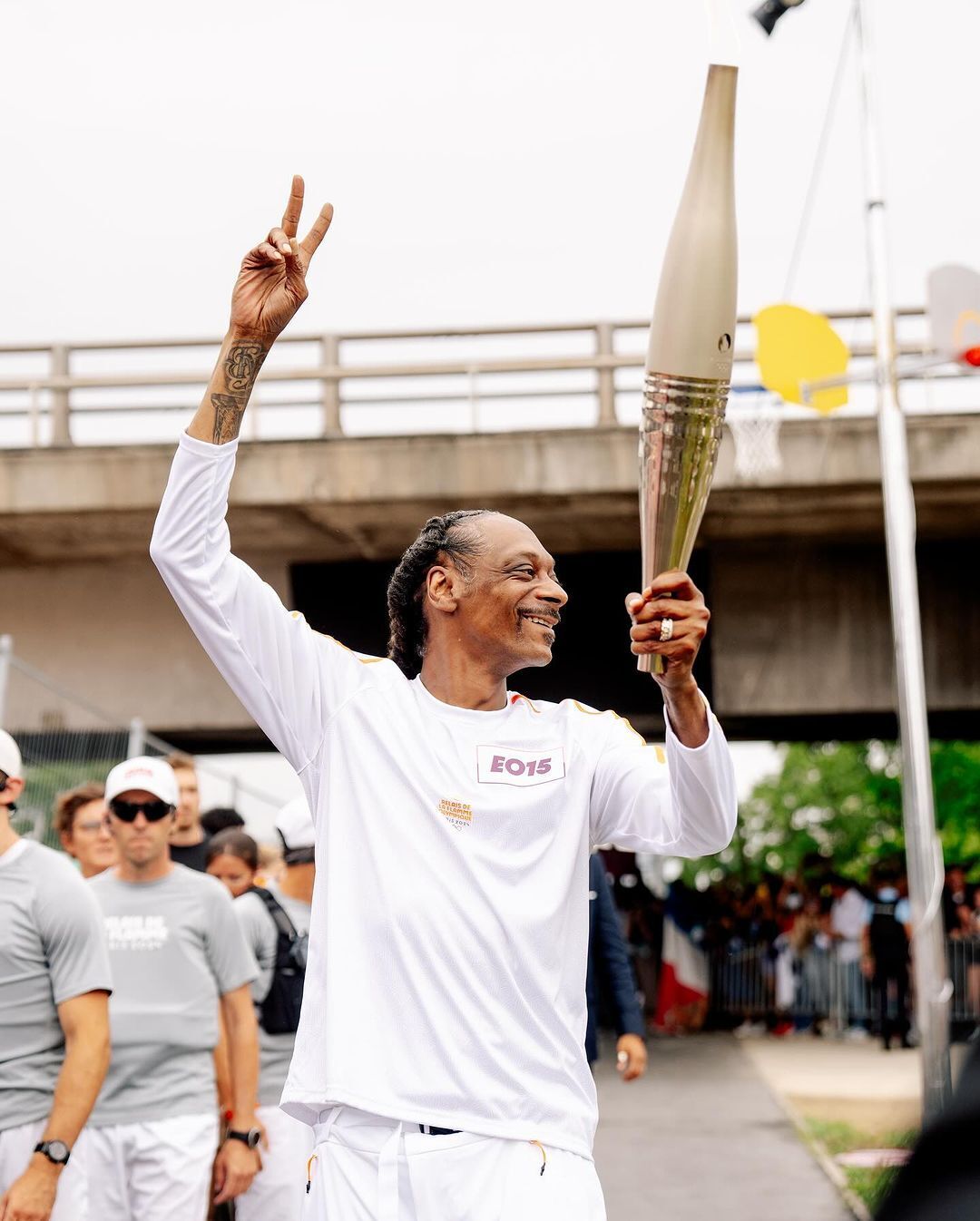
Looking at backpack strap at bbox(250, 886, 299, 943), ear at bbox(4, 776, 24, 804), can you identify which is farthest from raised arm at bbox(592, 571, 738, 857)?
backpack strap at bbox(250, 886, 299, 943)

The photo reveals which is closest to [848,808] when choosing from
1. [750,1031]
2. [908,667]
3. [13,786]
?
[750,1031]

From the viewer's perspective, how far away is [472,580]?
3326 millimetres

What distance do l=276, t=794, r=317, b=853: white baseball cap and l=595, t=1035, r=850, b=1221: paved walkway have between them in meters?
3.03

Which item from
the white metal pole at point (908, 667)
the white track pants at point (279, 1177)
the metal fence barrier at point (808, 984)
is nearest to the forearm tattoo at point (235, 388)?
the white track pants at point (279, 1177)

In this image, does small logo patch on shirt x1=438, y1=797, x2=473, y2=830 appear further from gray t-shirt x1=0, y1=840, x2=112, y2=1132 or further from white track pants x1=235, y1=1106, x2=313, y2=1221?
white track pants x1=235, y1=1106, x2=313, y2=1221

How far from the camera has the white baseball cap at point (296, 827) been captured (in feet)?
21.0

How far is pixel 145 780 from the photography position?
226 inches

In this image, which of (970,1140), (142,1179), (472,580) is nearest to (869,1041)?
(142,1179)

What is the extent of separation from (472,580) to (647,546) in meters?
0.68

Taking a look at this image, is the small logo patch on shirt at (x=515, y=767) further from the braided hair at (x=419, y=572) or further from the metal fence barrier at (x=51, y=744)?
the metal fence barrier at (x=51, y=744)

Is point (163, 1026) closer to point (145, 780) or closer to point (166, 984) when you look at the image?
point (166, 984)

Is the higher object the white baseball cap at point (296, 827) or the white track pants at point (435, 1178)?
the white baseball cap at point (296, 827)

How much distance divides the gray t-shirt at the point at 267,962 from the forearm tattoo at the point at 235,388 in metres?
3.68

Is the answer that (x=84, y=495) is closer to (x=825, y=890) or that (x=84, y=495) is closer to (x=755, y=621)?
(x=755, y=621)
